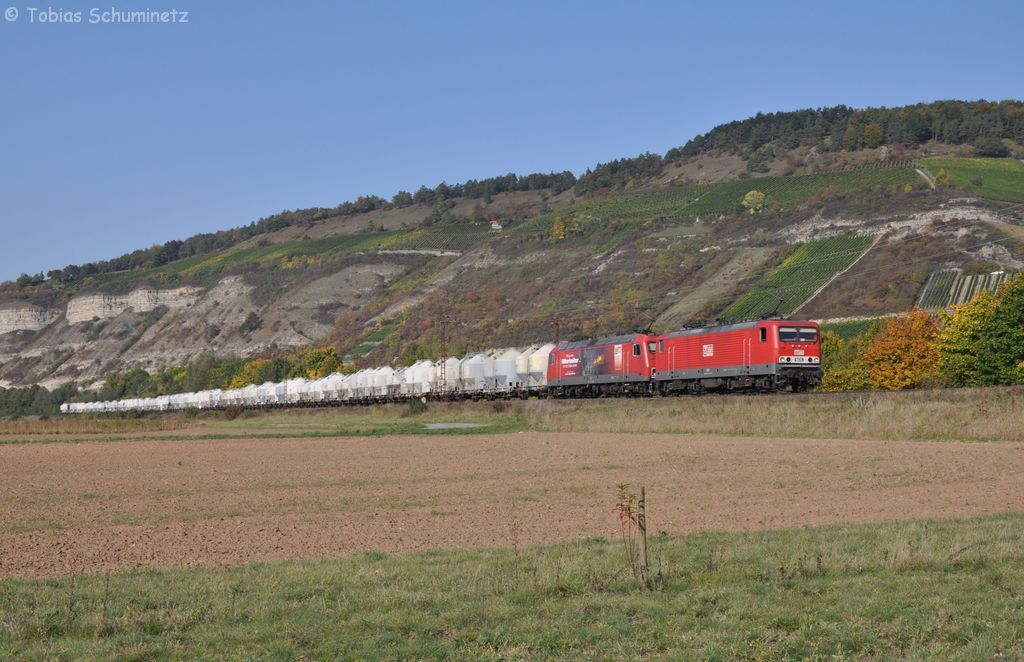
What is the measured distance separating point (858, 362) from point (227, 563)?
283 ft

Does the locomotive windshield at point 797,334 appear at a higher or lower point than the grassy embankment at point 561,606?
higher

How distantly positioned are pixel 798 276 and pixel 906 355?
152ft

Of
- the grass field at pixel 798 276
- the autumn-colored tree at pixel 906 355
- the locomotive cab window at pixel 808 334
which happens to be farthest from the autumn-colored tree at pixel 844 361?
the locomotive cab window at pixel 808 334

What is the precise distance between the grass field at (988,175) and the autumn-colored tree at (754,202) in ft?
92.5

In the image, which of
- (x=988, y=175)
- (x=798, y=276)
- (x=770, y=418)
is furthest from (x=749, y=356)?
(x=988, y=175)

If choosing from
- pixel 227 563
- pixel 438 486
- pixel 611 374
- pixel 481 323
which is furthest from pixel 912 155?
pixel 227 563

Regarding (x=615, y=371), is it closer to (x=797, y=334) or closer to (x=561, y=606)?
(x=797, y=334)

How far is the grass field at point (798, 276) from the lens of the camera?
124312 millimetres

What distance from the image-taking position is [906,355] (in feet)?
295

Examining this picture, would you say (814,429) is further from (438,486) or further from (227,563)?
(227,563)

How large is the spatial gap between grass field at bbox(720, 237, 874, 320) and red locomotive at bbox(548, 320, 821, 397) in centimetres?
4785

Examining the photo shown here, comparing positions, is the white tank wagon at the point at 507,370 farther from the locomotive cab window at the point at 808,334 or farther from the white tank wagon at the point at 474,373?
the locomotive cab window at the point at 808,334

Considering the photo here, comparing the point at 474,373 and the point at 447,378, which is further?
the point at 447,378

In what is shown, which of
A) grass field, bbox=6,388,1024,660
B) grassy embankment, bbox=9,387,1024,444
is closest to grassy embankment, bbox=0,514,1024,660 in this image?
grass field, bbox=6,388,1024,660
